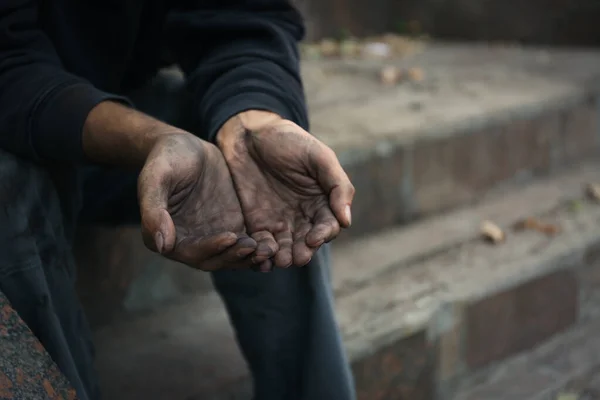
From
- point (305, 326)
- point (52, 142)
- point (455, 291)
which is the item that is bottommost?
point (455, 291)

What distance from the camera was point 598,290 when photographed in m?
2.77

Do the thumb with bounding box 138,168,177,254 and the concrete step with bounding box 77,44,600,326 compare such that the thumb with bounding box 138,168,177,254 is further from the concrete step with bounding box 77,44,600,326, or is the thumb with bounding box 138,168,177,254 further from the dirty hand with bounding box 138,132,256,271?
the concrete step with bounding box 77,44,600,326

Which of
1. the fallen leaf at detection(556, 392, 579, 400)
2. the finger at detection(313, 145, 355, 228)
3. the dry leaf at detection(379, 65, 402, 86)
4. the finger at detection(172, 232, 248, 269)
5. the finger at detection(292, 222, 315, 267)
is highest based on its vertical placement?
the finger at detection(313, 145, 355, 228)

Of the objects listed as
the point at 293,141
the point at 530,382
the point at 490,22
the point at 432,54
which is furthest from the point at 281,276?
the point at 490,22

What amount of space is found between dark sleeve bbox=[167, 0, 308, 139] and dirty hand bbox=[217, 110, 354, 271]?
5 centimetres

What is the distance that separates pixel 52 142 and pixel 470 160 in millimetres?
1799

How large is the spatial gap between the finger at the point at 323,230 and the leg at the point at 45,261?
42 cm

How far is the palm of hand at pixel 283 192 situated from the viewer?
4.29 feet

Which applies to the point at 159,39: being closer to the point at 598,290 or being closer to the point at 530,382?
the point at 530,382

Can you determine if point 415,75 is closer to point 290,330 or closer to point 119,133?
point 290,330

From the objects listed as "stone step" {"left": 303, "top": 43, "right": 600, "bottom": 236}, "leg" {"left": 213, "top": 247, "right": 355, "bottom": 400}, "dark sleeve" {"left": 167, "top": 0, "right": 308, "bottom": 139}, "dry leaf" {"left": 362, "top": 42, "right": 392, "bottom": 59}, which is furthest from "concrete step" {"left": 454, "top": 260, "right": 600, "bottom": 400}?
"dry leaf" {"left": 362, "top": 42, "right": 392, "bottom": 59}

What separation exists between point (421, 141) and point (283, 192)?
1376mm

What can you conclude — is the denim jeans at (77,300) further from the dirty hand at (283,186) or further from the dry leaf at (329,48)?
the dry leaf at (329,48)

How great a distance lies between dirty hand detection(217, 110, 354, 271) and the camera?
130 cm
